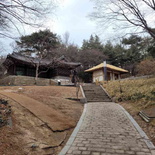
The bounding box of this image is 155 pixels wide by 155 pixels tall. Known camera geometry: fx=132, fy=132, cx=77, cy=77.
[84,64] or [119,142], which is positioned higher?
[84,64]

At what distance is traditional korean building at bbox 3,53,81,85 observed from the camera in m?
19.2

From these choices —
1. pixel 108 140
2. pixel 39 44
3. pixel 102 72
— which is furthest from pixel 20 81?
pixel 108 140

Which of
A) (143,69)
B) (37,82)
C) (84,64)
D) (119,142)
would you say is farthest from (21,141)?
(84,64)

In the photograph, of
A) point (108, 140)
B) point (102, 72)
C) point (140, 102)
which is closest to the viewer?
point (108, 140)

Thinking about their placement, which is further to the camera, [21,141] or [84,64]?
[84,64]

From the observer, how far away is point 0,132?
329 centimetres

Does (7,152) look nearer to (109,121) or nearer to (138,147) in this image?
(138,147)

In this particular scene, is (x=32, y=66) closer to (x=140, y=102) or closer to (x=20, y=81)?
(x=20, y=81)

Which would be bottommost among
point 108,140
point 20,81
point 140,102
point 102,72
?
point 108,140

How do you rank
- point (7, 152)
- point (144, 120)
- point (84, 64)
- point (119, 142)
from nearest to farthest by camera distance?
point (7, 152) < point (119, 142) < point (144, 120) < point (84, 64)

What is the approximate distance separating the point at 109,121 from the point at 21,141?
3.68 m

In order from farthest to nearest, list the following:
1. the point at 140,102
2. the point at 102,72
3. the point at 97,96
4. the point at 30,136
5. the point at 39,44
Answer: the point at 39,44, the point at 102,72, the point at 97,96, the point at 140,102, the point at 30,136

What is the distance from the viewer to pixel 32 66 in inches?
829

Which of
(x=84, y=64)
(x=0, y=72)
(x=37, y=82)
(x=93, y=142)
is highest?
(x=84, y=64)
